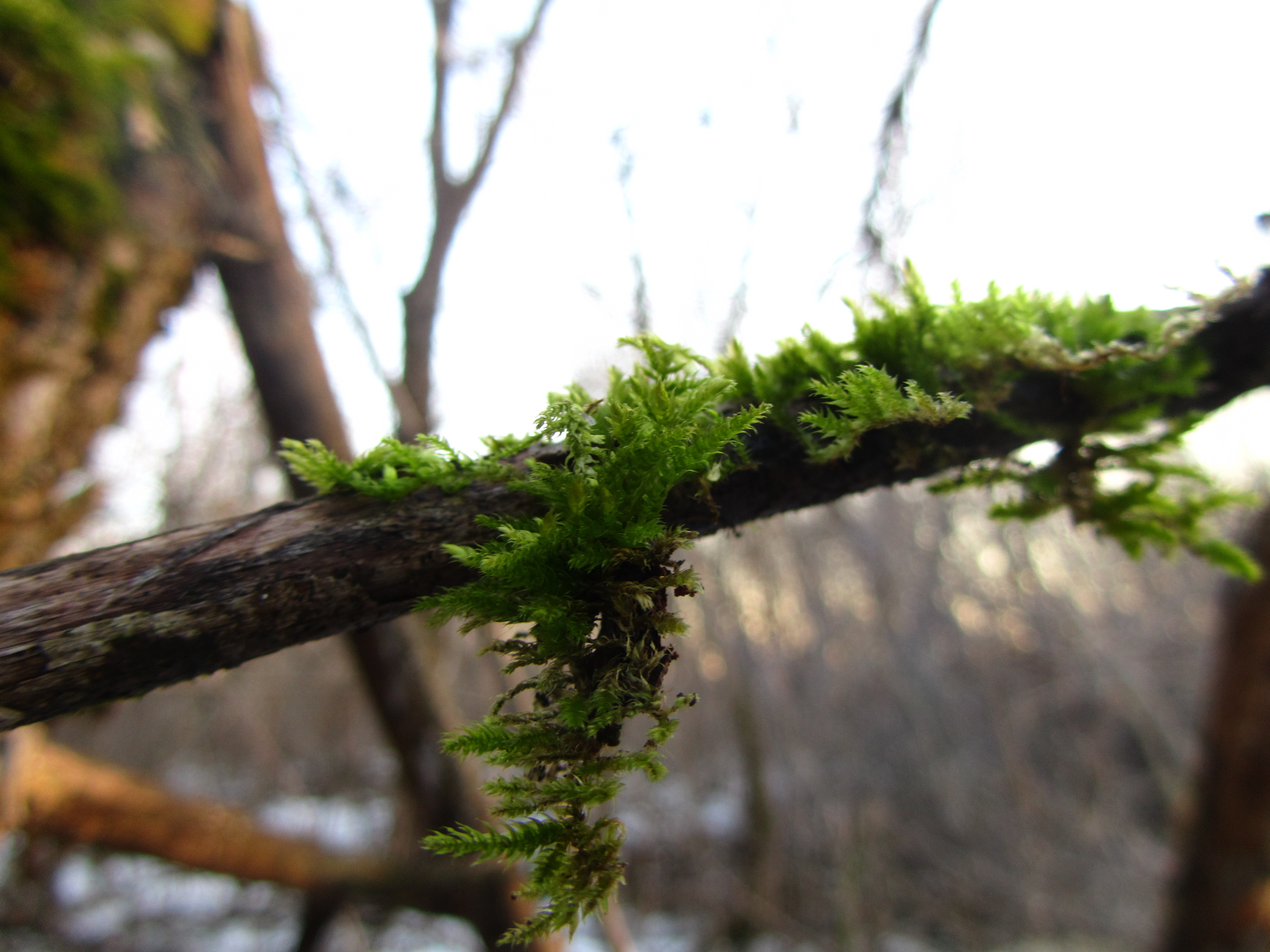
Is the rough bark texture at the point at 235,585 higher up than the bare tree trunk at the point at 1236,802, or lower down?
higher up

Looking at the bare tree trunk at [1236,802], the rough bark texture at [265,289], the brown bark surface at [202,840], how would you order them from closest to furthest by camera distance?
1. the rough bark texture at [265,289]
2. the brown bark surface at [202,840]
3. the bare tree trunk at [1236,802]

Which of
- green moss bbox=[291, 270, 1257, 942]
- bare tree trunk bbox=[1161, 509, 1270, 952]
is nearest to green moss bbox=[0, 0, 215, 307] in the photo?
green moss bbox=[291, 270, 1257, 942]

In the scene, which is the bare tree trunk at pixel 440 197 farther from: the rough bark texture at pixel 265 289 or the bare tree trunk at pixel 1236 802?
the bare tree trunk at pixel 1236 802

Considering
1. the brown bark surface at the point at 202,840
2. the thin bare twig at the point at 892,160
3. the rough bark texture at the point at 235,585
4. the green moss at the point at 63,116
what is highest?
the green moss at the point at 63,116

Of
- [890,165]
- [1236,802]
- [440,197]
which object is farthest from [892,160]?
[1236,802]

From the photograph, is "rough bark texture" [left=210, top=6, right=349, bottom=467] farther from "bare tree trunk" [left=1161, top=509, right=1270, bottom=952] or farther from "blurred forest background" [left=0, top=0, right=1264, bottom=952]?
"bare tree trunk" [left=1161, top=509, right=1270, bottom=952]

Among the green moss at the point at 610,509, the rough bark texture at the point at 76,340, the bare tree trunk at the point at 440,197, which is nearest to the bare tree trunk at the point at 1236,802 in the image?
the green moss at the point at 610,509

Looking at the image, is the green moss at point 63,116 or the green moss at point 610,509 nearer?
the green moss at point 610,509

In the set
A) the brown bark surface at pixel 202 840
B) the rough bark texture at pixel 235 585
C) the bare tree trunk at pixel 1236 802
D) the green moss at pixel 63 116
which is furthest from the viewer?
the bare tree trunk at pixel 1236 802
